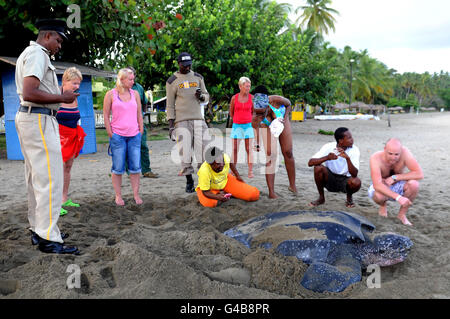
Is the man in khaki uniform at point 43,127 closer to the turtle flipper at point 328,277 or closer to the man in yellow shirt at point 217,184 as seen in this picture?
the man in yellow shirt at point 217,184

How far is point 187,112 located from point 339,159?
74.0 inches

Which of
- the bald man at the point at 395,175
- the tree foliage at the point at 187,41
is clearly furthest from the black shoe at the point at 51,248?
the tree foliage at the point at 187,41

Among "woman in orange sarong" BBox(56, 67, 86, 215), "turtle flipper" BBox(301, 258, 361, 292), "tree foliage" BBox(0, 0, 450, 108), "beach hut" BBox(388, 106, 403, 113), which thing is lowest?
"turtle flipper" BBox(301, 258, 361, 292)

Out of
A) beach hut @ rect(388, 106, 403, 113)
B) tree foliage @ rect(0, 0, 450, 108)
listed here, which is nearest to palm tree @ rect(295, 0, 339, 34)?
tree foliage @ rect(0, 0, 450, 108)

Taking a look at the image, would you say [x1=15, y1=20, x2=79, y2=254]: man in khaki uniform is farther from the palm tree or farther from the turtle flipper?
the palm tree

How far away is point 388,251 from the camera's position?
2680mm

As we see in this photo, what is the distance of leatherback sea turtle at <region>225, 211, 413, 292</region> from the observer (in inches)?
101

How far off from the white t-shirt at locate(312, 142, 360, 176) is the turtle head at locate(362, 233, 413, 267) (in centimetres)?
113

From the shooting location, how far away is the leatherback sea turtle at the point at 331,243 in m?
2.57

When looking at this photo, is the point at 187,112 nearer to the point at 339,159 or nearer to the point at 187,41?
the point at 339,159

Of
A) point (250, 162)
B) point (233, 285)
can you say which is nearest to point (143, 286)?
point (233, 285)

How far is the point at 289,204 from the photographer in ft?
13.0

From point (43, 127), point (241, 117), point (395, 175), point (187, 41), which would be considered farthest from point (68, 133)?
point (187, 41)
